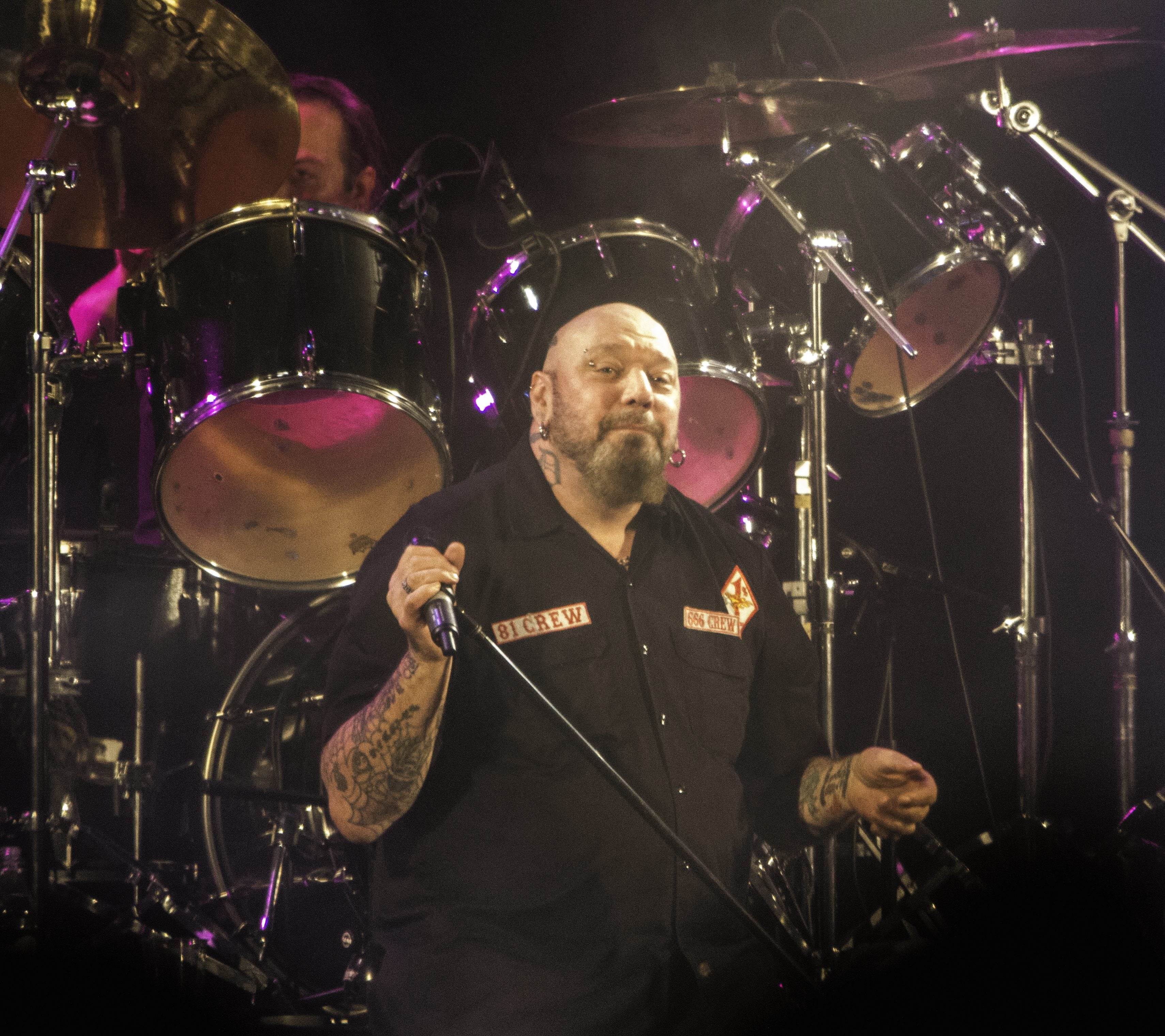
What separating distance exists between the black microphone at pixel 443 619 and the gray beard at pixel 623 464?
0.84m

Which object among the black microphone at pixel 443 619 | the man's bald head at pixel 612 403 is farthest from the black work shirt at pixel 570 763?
the black microphone at pixel 443 619

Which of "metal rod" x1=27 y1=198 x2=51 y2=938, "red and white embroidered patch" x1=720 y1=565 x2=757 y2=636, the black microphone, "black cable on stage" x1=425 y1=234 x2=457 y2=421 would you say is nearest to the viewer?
the black microphone

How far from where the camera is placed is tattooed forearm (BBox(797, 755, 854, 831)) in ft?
6.98

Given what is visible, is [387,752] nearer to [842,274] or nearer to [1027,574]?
[842,274]

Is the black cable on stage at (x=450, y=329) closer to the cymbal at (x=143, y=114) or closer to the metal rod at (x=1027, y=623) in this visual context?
the cymbal at (x=143, y=114)

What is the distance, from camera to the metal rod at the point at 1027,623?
3.35 meters

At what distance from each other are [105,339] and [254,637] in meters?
1.06

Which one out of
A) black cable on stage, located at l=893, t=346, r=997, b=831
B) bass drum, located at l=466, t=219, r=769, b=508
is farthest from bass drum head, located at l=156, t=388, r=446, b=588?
black cable on stage, located at l=893, t=346, r=997, b=831

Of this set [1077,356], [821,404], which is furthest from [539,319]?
[1077,356]

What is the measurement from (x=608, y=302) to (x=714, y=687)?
1.19 meters

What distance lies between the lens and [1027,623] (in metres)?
3.43

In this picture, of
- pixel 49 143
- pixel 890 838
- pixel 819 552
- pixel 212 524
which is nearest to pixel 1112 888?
pixel 890 838

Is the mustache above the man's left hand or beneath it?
above

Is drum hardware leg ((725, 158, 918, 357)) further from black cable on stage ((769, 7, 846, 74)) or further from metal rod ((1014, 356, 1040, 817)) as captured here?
metal rod ((1014, 356, 1040, 817))
